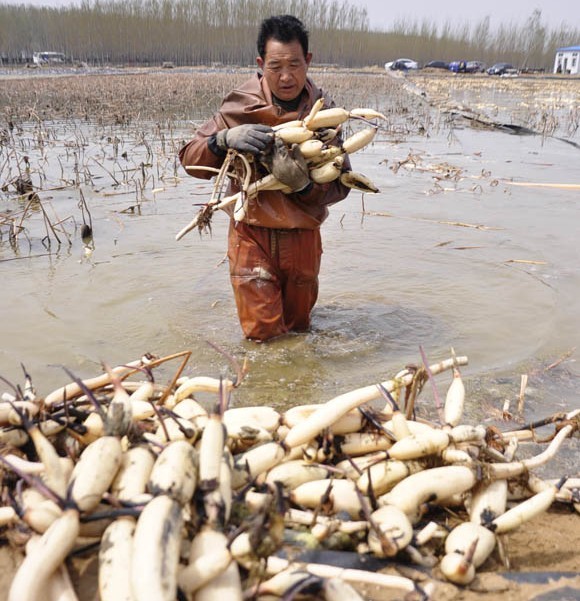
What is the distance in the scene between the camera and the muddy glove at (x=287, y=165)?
10.4 ft

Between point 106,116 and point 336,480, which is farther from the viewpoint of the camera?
point 106,116

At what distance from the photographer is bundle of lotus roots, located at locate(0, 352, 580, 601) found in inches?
55.2

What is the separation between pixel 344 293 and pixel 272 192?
74.9 inches

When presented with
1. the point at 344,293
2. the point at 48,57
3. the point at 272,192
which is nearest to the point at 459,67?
the point at 48,57

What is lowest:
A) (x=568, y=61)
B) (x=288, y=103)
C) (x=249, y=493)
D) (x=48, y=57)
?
(x=249, y=493)

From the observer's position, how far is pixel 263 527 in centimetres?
137

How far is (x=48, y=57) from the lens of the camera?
40156 millimetres

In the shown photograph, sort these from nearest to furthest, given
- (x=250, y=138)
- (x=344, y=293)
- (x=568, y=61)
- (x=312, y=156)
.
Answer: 1. (x=250, y=138)
2. (x=312, y=156)
3. (x=344, y=293)
4. (x=568, y=61)

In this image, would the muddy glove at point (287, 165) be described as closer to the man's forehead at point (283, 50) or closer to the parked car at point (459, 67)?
the man's forehead at point (283, 50)

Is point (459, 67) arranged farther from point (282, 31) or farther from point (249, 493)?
point (249, 493)

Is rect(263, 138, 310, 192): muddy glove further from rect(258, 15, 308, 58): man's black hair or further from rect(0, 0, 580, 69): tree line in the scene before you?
rect(0, 0, 580, 69): tree line

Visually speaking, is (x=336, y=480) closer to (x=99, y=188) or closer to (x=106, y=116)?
(x=99, y=188)

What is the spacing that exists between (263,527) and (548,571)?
984 mm

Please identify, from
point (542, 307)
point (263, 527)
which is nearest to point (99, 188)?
point (542, 307)
